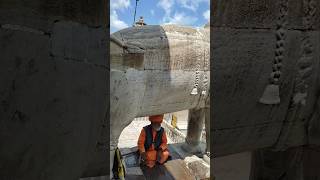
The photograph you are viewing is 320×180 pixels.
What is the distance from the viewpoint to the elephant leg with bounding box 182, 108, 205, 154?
4162 millimetres

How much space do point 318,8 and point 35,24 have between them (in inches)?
40.1

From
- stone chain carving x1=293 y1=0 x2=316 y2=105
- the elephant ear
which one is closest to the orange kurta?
the elephant ear

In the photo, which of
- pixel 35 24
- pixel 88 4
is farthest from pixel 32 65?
pixel 88 4

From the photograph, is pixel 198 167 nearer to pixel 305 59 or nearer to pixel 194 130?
pixel 194 130

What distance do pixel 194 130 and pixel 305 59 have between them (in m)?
3.12

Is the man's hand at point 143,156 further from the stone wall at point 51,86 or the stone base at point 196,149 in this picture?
the stone wall at point 51,86

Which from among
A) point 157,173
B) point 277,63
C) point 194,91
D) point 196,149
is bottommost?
point 157,173

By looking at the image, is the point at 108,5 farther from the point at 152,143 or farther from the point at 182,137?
the point at 182,137

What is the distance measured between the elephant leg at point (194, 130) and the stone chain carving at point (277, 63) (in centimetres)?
297

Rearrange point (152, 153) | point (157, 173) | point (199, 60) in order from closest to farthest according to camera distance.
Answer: point (199, 60)
point (157, 173)
point (152, 153)

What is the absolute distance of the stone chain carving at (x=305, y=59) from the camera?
1.19 metres

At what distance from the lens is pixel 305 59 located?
47.8 inches

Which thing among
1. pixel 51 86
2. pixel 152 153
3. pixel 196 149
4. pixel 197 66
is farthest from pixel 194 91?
pixel 51 86

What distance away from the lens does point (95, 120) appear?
1.03 m
